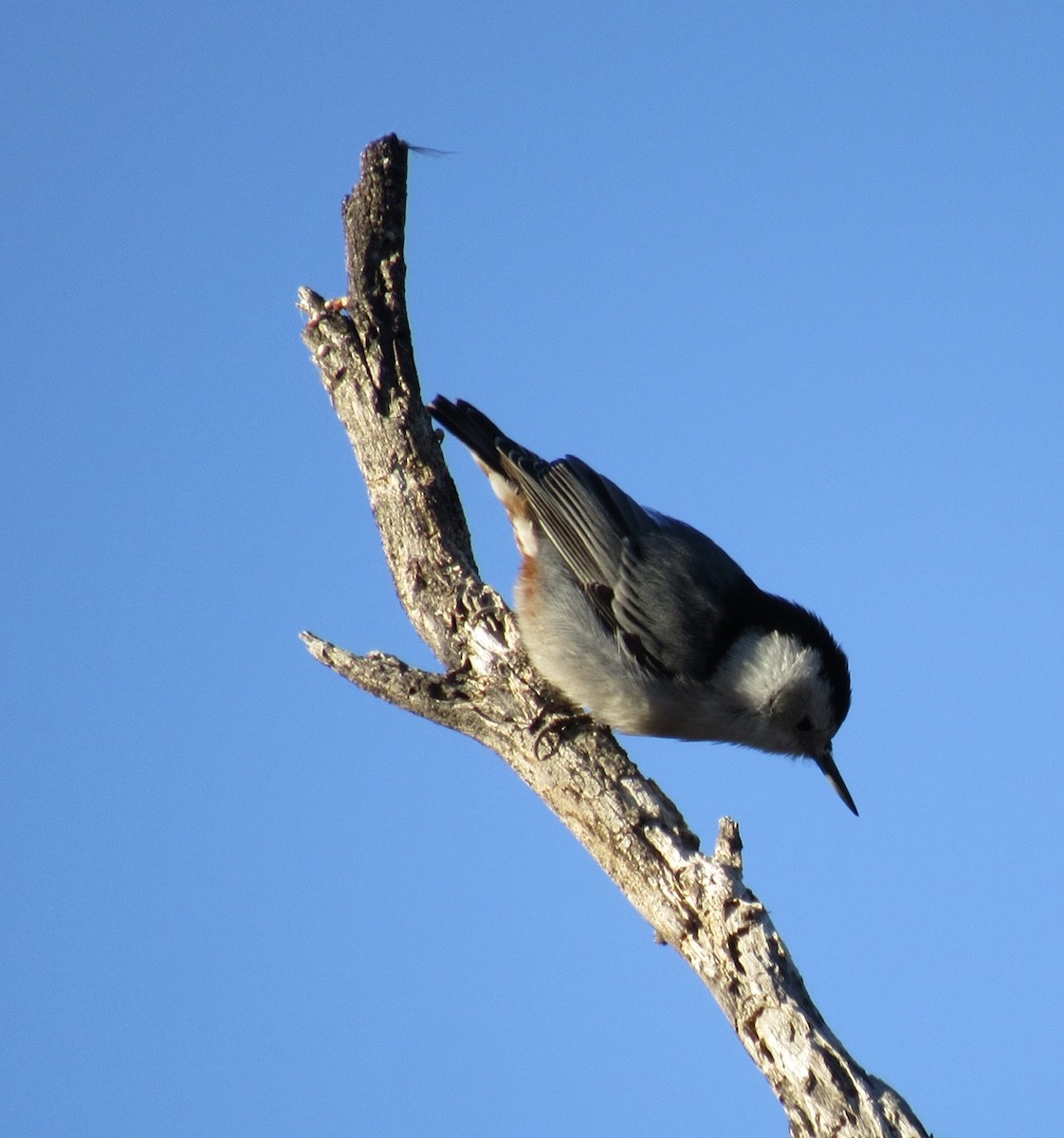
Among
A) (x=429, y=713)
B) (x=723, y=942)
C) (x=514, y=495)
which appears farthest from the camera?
(x=514, y=495)

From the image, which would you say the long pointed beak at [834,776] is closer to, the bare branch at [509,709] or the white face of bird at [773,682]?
the white face of bird at [773,682]

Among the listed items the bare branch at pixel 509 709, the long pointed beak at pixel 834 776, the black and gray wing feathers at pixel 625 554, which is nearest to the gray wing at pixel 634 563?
the black and gray wing feathers at pixel 625 554

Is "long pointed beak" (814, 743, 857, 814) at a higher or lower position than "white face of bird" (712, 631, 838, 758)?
lower

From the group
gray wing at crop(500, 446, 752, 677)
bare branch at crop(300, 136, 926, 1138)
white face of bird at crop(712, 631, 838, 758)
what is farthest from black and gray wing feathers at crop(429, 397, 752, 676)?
bare branch at crop(300, 136, 926, 1138)

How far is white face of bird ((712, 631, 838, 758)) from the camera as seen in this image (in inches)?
202

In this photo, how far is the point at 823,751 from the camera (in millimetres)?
5457

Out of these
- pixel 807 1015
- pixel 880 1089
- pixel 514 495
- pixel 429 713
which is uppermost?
pixel 514 495

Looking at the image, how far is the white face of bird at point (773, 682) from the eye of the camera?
202 inches

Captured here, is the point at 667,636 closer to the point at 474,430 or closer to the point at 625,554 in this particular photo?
the point at 625,554

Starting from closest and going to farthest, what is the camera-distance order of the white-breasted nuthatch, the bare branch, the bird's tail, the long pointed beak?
the bare branch
the white-breasted nuthatch
the long pointed beak
the bird's tail

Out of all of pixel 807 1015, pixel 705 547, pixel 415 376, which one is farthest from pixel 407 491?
pixel 807 1015

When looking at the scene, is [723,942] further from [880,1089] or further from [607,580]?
[607,580]

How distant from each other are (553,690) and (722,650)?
2.33 ft

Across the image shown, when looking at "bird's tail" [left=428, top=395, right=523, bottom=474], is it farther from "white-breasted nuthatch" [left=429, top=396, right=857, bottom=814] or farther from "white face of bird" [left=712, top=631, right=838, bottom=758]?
"white face of bird" [left=712, top=631, right=838, bottom=758]
